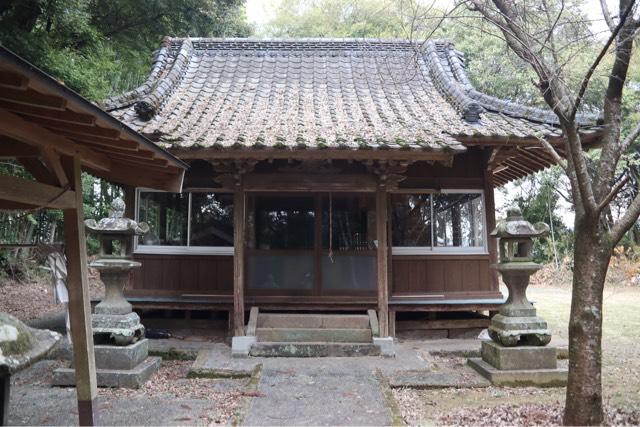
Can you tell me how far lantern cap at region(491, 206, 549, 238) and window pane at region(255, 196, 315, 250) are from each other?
325 cm

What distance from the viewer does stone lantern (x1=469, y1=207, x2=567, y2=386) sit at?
18.7 ft

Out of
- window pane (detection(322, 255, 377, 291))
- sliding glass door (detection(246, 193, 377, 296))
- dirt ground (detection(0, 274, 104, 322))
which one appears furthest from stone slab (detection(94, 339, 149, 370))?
dirt ground (detection(0, 274, 104, 322))

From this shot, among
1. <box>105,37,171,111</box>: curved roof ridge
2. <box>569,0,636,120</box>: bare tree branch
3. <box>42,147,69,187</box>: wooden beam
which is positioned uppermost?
<box>105,37,171,111</box>: curved roof ridge

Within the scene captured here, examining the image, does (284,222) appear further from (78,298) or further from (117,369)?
(78,298)

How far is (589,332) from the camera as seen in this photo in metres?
3.72

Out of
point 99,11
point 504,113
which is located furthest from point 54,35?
point 504,113

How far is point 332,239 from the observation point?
26.6ft

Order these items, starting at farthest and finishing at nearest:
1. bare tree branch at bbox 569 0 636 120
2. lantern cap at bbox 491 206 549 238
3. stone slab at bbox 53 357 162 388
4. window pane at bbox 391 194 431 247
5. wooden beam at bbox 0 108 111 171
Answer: window pane at bbox 391 194 431 247 → lantern cap at bbox 491 206 549 238 → stone slab at bbox 53 357 162 388 → bare tree branch at bbox 569 0 636 120 → wooden beam at bbox 0 108 111 171

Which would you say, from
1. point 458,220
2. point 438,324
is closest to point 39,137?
point 438,324

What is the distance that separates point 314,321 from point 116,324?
118 inches

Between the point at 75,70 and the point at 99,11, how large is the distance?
448cm

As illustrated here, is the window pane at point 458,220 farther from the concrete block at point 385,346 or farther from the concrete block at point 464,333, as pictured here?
the concrete block at point 385,346

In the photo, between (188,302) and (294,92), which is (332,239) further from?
(294,92)

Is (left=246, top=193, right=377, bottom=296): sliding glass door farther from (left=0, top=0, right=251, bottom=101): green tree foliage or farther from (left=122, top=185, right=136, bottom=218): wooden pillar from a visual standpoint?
(left=0, top=0, right=251, bottom=101): green tree foliage
